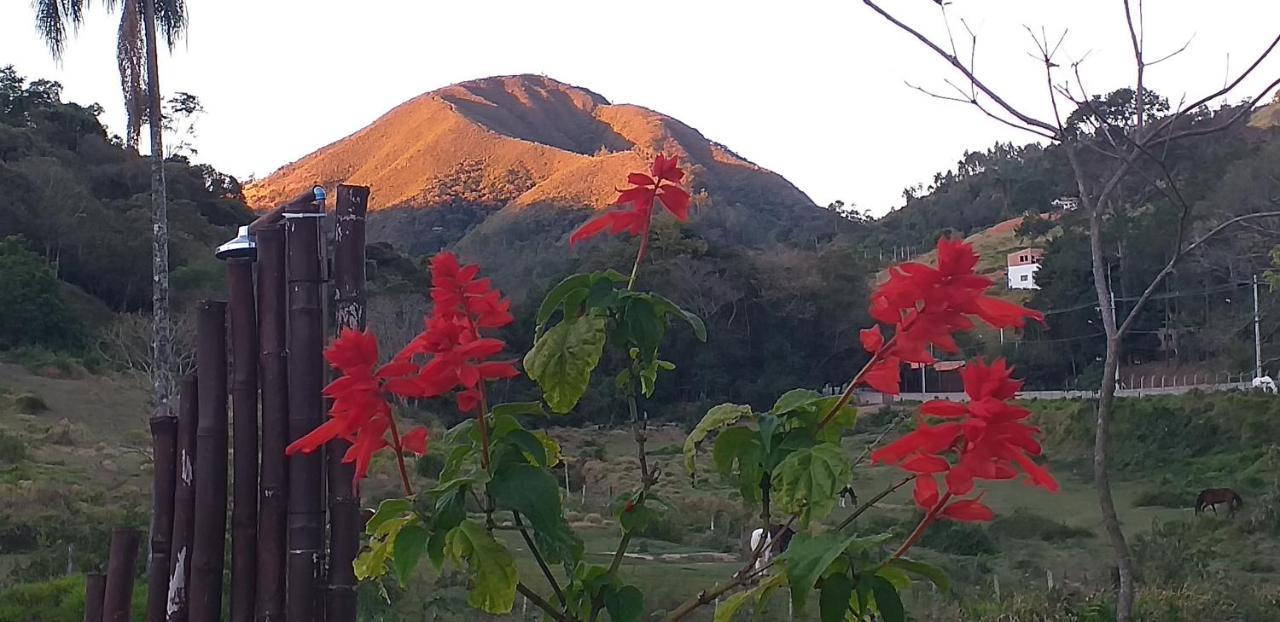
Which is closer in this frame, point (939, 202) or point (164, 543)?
point (164, 543)

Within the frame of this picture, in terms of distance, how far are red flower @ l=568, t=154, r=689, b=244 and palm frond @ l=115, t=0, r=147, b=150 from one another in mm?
11546

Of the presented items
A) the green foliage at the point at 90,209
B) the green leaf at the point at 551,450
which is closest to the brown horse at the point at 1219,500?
the green leaf at the point at 551,450

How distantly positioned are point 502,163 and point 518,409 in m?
69.4

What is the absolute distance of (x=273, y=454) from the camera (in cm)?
223

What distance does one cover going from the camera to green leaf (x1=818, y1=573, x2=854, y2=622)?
1.10 meters

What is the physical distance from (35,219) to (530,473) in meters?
25.5

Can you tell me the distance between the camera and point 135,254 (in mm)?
24125

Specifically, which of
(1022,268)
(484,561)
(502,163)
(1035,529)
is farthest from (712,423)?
(502,163)

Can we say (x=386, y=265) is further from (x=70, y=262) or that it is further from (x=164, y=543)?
(x=164, y=543)

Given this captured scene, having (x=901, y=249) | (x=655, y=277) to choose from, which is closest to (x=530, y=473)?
(x=655, y=277)

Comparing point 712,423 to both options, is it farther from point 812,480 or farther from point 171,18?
point 171,18

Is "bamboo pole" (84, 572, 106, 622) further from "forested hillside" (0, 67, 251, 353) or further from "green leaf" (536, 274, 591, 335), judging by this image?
"forested hillside" (0, 67, 251, 353)

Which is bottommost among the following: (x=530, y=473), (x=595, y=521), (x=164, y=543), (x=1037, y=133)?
(x=595, y=521)

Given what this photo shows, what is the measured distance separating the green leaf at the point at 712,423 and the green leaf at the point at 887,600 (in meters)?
0.29
